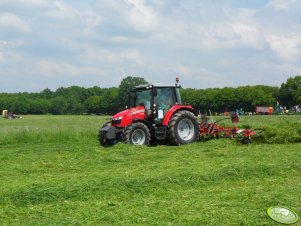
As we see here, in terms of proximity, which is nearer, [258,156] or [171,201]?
[171,201]

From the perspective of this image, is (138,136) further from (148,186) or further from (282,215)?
(282,215)

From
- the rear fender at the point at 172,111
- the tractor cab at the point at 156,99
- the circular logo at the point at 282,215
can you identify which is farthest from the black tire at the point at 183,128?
the circular logo at the point at 282,215

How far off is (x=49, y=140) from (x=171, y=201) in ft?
35.2

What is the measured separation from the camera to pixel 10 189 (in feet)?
23.9

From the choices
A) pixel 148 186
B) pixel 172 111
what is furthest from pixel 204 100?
pixel 148 186

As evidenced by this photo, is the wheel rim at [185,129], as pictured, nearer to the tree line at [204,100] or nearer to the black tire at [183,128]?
the black tire at [183,128]

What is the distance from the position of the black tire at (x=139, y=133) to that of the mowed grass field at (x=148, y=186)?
1459 millimetres

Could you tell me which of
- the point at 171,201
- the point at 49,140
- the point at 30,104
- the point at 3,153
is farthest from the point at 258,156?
the point at 30,104

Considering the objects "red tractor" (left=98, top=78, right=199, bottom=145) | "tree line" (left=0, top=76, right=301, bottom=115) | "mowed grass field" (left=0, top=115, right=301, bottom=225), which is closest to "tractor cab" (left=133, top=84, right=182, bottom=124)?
"red tractor" (left=98, top=78, right=199, bottom=145)

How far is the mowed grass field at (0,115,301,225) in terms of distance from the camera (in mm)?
5867

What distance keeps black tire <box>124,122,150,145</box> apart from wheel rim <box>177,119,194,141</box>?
127 centimetres

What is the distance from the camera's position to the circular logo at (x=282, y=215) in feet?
18.3

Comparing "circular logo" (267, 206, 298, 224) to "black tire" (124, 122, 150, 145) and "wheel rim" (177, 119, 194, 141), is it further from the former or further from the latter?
"wheel rim" (177, 119, 194, 141)

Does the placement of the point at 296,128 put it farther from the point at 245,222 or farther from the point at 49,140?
the point at 245,222
